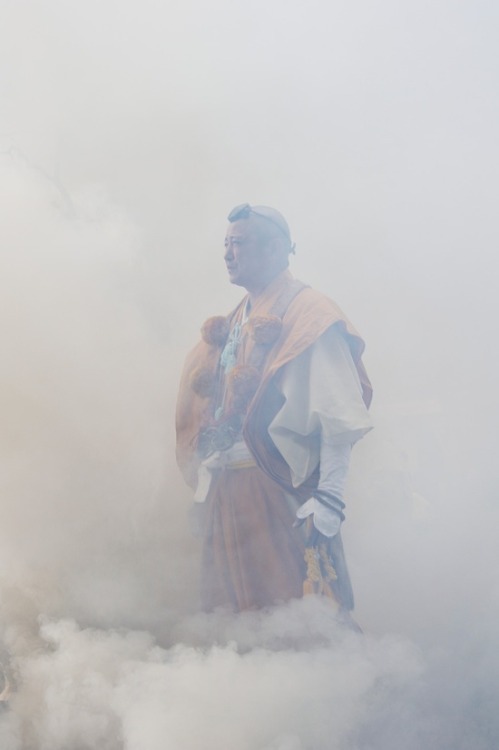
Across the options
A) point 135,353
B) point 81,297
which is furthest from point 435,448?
point 81,297

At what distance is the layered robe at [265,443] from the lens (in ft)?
14.2

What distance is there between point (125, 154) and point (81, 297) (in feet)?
3.06

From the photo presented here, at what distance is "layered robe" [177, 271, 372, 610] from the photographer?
4328mm

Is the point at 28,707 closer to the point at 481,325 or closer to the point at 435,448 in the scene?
the point at 435,448

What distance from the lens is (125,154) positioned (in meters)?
5.56

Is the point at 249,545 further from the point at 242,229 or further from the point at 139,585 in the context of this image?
the point at 242,229

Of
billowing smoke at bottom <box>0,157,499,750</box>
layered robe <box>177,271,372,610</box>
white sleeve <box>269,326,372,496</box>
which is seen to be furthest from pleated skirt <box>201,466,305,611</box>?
white sleeve <box>269,326,372,496</box>

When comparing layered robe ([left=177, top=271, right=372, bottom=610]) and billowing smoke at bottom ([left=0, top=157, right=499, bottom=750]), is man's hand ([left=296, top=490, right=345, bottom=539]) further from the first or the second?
billowing smoke at bottom ([left=0, top=157, right=499, bottom=750])

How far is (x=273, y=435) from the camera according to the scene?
434cm

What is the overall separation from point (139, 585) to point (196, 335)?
1.42 m

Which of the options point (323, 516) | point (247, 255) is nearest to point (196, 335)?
point (247, 255)

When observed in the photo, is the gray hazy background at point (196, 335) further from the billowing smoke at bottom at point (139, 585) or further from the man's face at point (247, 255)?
the man's face at point (247, 255)

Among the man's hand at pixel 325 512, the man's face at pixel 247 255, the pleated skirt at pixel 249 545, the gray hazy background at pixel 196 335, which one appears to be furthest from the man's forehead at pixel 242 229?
the man's hand at pixel 325 512

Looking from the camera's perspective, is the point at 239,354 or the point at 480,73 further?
the point at 480,73
